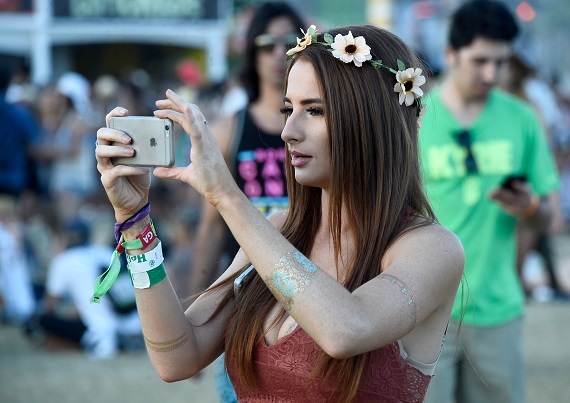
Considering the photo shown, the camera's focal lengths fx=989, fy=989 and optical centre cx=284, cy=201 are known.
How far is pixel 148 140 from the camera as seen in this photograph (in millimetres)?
2258

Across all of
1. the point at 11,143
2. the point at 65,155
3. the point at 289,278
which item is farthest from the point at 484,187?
the point at 65,155

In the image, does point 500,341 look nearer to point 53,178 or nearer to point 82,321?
point 82,321

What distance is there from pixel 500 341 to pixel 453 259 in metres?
2.03

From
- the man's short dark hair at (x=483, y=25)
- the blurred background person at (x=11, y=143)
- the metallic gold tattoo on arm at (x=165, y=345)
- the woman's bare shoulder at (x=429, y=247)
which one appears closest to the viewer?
the woman's bare shoulder at (x=429, y=247)

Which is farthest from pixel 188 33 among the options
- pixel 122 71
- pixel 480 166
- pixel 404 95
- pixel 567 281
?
pixel 404 95

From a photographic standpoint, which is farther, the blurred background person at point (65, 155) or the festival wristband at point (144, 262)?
the blurred background person at point (65, 155)

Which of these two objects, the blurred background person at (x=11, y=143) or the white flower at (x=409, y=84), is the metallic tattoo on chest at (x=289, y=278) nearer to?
the white flower at (x=409, y=84)

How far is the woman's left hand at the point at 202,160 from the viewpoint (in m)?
2.13

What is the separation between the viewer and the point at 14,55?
17906 mm

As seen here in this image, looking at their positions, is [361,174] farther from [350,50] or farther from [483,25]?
[483,25]

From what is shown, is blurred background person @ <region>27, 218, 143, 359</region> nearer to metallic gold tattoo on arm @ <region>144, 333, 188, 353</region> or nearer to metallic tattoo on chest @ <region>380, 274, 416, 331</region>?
metallic gold tattoo on arm @ <region>144, 333, 188, 353</region>

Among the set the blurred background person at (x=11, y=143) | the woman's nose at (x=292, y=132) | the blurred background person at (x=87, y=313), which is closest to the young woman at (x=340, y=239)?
the woman's nose at (x=292, y=132)

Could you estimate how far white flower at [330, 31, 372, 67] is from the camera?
2.38 meters

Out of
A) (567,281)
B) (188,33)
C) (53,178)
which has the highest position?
(188,33)
